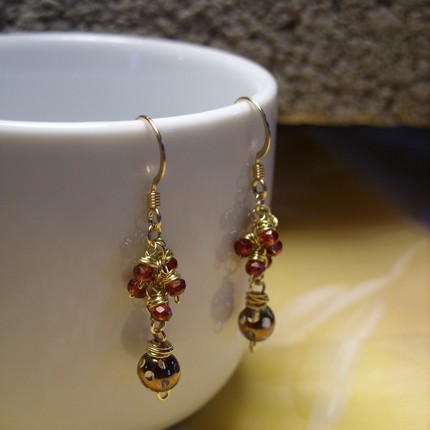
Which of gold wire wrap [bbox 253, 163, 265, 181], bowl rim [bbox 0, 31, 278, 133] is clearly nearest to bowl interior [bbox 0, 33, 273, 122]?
bowl rim [bbox 0, 31, 278, 133]

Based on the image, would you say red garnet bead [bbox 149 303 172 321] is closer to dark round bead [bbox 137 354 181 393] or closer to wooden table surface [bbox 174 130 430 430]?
dark round bead [bbox 137 354 181 393]

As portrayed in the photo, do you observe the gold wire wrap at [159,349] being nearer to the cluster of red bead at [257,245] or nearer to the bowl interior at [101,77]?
the cluster of red bead at [257,245]

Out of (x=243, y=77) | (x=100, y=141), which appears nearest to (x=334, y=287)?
(x=243, y=77)

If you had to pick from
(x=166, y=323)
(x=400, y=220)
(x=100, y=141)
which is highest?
(x=100, y=141)

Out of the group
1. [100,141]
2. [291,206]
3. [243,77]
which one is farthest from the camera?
[291,206]

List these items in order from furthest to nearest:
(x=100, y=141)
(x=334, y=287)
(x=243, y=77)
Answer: (x=334, y=287) → (x=243, y=77) → (x=100, y=141)

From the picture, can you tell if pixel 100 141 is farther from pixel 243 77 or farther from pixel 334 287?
pixel 334 287

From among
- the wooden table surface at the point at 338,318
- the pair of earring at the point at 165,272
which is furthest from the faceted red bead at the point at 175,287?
the wooden table surface at the point at 338,318
